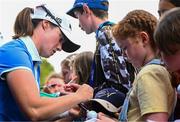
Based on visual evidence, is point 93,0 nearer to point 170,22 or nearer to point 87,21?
point 87,21

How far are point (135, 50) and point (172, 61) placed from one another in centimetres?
38

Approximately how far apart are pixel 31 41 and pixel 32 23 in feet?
0.71

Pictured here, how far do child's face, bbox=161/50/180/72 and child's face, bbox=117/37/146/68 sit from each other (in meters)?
0.31

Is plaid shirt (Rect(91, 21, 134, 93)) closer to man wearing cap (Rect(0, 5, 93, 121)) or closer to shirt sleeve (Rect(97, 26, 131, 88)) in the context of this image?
shirt sleeve (Rect(97, 26, 131, 88))

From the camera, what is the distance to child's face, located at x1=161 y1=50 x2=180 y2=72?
89.5 inches

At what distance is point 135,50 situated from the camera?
8.61ft

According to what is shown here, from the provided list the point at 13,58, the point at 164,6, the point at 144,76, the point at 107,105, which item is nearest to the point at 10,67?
the point at 13,58

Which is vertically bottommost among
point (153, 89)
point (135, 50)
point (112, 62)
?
point (112, 62)

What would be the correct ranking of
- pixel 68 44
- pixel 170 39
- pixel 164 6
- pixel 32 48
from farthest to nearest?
pixel 68 44 → pixel 32 48 → pixel 164 6 → pixel 170 39

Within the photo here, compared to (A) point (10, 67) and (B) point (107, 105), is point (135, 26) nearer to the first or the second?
(B) point (107, 105)

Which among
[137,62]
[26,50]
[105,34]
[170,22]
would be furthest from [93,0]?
[170,22]

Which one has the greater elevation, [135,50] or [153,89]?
[135,50]

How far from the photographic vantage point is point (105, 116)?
267 centimetres

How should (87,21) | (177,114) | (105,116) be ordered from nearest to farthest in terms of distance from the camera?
(177,114) < (105,116) < (87,21)
